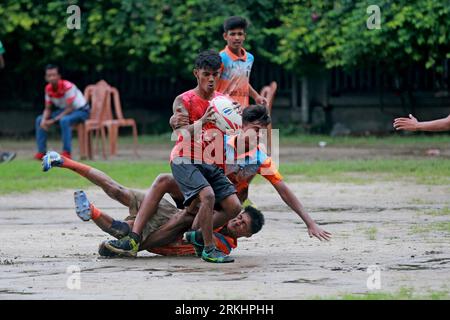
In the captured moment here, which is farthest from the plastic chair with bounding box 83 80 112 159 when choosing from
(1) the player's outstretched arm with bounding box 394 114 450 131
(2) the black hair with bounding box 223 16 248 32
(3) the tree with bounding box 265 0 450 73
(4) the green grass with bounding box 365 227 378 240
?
(1) the player's outstretched arm with bounding box 394 114 450 131

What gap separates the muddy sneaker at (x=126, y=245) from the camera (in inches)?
386

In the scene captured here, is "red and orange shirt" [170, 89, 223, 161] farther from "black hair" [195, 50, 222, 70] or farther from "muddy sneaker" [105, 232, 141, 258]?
"muddy sneaker" [105, 232, 141, 258]

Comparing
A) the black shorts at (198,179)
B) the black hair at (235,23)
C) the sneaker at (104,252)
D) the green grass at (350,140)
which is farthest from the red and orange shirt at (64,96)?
the black shorts at (198,179)

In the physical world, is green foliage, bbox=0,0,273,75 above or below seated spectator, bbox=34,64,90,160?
above

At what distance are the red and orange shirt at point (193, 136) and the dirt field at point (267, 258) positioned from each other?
33.7 inches

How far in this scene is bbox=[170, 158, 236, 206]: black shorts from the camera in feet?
31.6

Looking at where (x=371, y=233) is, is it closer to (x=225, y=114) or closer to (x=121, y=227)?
(x=225, y=114)

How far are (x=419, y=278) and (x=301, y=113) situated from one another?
18.9 m

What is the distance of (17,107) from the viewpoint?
95.4 feet

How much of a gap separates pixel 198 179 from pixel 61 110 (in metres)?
12.0

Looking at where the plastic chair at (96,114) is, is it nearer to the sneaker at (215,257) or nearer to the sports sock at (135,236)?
the sports sock at (135,236)

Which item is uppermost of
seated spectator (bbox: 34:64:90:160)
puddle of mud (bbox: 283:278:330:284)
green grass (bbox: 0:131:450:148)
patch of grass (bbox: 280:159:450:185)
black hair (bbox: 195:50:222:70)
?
black hair (bbox: 195:50:222:70)

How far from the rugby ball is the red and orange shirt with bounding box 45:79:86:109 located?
11.4 meters

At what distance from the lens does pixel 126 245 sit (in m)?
9.80
